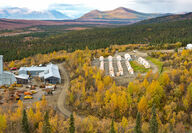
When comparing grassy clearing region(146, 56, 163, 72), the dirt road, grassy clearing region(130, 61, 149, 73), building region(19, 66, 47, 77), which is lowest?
the dirt road

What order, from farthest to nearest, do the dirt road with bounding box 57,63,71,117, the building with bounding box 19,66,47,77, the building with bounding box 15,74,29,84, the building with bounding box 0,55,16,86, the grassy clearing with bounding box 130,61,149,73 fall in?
the building with bounding box 19,66,47,77 < the grassy clearing with bounding box 130,61,149,73 < the building with bounding box 15,74,29,84 < the building with bounding box 0,55,16,86 < the dirt road with bounding box 57,63,71,117

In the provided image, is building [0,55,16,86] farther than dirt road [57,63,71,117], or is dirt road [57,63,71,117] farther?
building [0,55,16,86]

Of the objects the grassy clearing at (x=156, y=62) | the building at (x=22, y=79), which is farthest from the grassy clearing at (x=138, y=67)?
the building at (x=22, y=79)

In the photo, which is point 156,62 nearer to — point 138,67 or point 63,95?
point 138,67

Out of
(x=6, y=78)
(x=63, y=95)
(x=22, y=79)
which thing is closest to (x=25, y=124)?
(x=63, y=95)

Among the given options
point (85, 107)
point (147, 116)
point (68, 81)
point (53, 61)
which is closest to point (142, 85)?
point (147, 116)

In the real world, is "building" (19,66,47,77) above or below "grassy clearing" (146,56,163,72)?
below

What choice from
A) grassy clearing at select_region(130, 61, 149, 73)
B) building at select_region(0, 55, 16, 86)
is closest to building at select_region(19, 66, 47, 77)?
building at select_region(0, 55, 16, 86)

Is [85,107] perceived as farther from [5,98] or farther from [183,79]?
[183,79]

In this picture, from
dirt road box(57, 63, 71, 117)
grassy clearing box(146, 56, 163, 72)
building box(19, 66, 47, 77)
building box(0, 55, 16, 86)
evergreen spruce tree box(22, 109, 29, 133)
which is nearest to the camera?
evergreen spruce tree box(22, 109, 29, 133)

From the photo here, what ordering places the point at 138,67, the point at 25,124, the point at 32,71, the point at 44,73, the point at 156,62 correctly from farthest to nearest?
the point at 156,62 → the point at 32,71 → the point at 138,67 → the point at 44,73 → the point at 25,124

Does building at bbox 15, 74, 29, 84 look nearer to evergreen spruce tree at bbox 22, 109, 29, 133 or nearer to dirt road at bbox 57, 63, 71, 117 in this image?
dirt road at bbox 57, 63, 71, 117

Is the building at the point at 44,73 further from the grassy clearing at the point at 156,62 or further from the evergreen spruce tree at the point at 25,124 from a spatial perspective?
the grassy clearing at the point at 156,62
